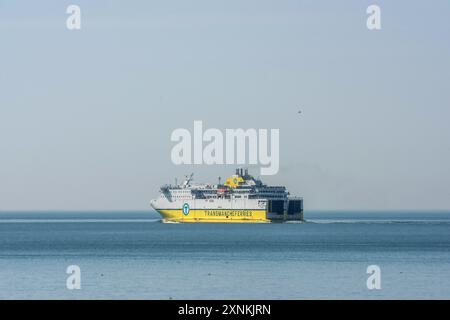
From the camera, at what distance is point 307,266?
76375 millimetres

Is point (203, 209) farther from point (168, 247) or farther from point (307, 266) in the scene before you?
point (307, 266)

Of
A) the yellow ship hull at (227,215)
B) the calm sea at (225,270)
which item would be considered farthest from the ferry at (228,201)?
the calm sea at (225,270)

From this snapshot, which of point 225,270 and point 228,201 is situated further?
point 228,201

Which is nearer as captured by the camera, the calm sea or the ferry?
the calm sea

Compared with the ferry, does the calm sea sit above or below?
below

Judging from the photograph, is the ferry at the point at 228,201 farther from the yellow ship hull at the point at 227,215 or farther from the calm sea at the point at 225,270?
the calm sea at the point at 225,270

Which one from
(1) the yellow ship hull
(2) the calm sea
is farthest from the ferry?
(2) the calm sea

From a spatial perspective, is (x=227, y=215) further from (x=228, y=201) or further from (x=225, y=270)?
(x=225, y=270)

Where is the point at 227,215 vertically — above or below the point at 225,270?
above

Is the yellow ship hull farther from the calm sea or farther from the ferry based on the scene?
the calm sea

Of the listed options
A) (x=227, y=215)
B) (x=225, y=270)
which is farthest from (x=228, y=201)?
(x=225, y=270)

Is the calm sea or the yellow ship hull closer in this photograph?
the calm sea
